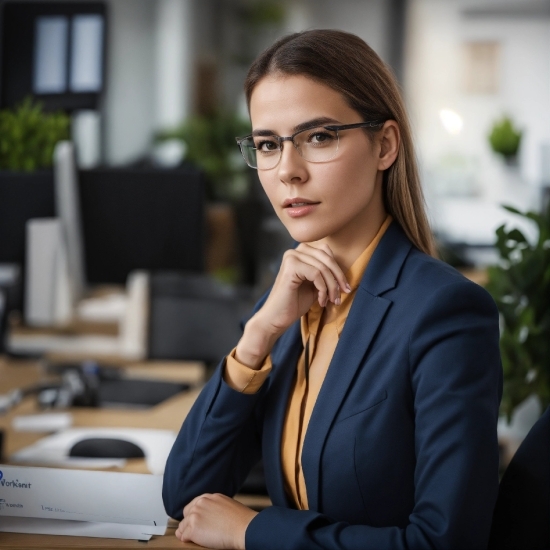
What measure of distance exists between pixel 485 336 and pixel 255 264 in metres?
4.47

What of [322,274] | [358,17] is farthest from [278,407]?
[358,17]

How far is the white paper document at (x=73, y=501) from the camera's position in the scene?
1.20 m

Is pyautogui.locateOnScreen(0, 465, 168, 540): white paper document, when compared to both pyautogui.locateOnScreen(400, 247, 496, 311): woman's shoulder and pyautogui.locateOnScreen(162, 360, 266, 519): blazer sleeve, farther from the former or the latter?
pyautogui.locateOnScreen(400, 247, 496, 311): woman's shoulder

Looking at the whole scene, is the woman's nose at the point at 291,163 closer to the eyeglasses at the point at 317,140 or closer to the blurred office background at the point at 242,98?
the eyeglasses at the point at 317,140

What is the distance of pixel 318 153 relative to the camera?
45.4 inches

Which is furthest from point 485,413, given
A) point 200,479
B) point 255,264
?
point 255,264

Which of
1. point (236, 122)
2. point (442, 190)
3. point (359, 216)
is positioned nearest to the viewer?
point (359, 216)

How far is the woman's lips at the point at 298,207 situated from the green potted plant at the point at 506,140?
24.9 feet

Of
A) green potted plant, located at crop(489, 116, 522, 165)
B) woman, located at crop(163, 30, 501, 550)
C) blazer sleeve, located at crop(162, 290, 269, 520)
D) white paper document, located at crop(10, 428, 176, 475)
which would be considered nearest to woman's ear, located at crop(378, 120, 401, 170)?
woman, located at crop(163, 30, 501, 550)

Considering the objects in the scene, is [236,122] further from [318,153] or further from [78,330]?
[318,153]

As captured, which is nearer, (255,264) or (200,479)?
(200,479)

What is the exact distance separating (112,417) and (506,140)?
22.9 ft

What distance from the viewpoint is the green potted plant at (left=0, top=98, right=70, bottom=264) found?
8.61 ft

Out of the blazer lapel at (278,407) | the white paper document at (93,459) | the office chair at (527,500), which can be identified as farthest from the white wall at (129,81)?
the office chair at (527,500)
